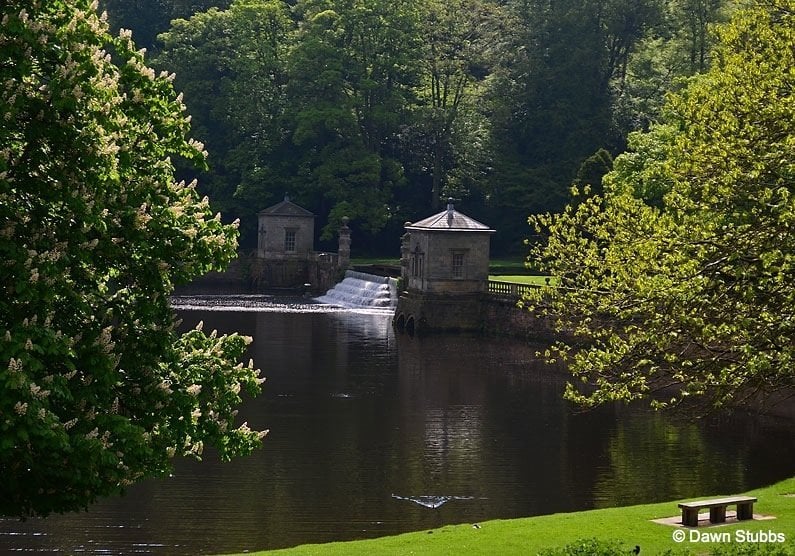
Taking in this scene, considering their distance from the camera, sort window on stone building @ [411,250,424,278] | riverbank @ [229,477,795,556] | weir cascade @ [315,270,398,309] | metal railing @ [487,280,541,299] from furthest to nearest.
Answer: weir cascade @ [315,270,398,309]
window on stone building @ [411,250,424,278]
metal railing @ [487,280,541,299]
riverbank @ [229,477,795,556]

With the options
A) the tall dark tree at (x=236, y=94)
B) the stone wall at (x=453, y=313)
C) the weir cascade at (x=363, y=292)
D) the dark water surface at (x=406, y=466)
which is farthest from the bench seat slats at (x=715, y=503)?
the tall dark tree at (x=236, y=94)

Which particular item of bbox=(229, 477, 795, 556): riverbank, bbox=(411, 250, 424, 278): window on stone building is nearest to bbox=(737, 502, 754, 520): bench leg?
bbox=(229, 477, 795, 556): riverbank

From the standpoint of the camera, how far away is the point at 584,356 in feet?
62.5

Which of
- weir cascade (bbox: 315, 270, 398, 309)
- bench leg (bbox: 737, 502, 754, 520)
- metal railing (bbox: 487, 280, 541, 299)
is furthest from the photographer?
Result: weir cascade (bbox: 315, 270, 398, 309)

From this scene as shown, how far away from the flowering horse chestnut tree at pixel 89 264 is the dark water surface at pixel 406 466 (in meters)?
7.50

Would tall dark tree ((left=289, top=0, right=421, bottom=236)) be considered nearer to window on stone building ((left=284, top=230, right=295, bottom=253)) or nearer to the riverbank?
window on stone building ((left=284, top=230, right=295, bottom=253))

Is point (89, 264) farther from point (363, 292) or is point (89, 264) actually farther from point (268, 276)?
point (268, 276)

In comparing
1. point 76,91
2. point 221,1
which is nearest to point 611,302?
point 76,91

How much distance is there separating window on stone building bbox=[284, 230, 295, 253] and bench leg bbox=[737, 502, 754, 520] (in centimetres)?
6108

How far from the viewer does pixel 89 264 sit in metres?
13.2

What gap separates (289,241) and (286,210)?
1.87m

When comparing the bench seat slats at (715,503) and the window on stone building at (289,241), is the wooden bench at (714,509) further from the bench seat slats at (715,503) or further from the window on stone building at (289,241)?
the window on stone building at (289,241)

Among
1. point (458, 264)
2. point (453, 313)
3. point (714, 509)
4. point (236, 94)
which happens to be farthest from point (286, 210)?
point (714, 509)

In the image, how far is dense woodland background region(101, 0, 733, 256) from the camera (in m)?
78.2
